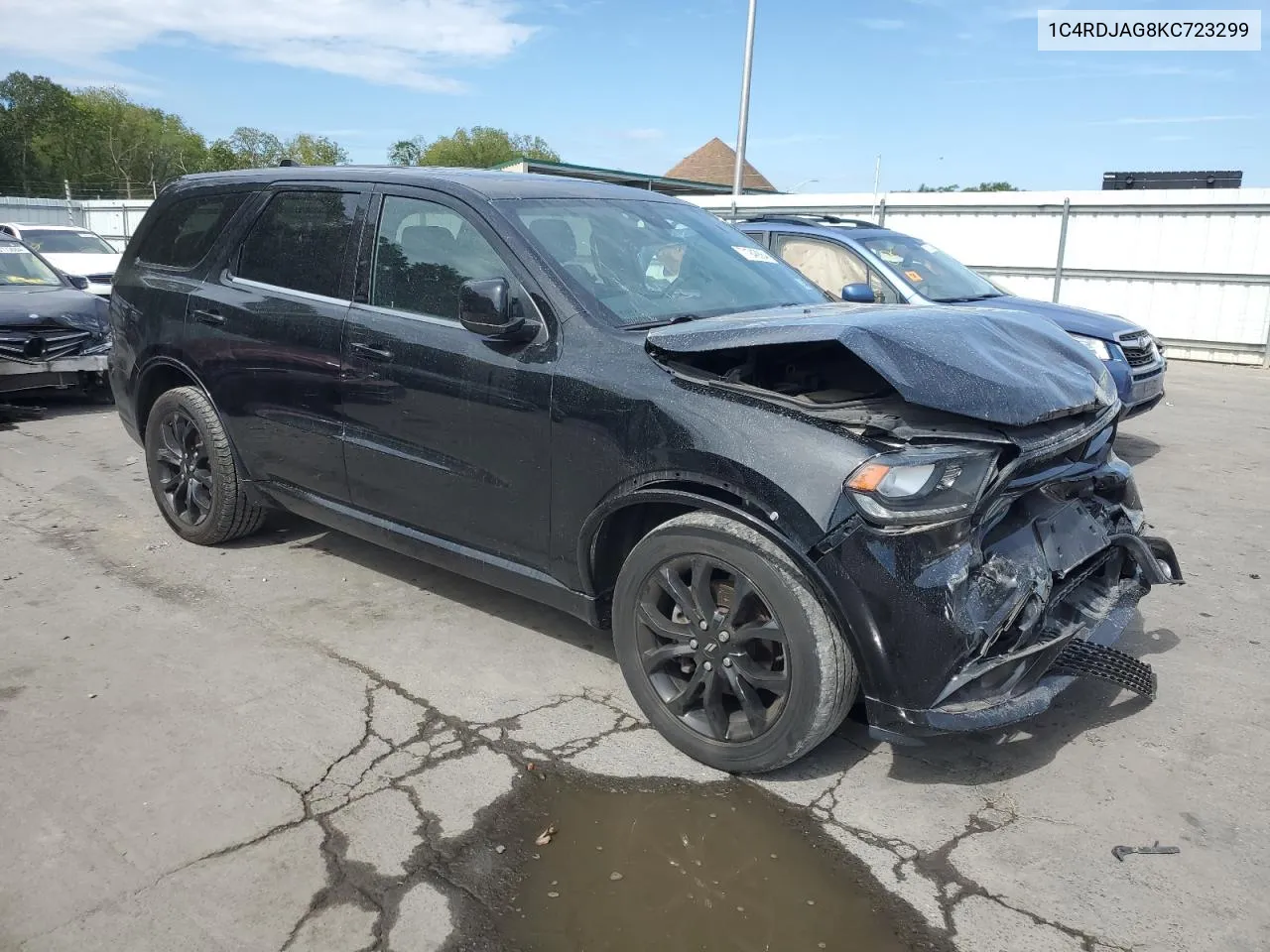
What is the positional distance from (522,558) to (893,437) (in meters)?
1.54

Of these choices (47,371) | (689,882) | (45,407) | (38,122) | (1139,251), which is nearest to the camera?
(689,882)

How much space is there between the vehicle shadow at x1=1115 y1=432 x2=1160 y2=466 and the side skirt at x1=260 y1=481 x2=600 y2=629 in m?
5.75

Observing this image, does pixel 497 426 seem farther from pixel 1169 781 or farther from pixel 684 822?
pixel 1169 781

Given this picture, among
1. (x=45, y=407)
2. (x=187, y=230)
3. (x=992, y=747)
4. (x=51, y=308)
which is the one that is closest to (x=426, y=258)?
(x=187, y=230)

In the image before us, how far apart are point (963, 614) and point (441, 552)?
2140mm

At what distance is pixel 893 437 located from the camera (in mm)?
2773

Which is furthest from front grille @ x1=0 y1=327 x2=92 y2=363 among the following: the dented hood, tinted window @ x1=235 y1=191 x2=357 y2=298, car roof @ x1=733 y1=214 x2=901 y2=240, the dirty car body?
the dented hood

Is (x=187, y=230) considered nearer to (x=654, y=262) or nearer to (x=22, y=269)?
(x=654, y=262)

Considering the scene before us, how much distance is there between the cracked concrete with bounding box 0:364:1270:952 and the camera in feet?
8.36

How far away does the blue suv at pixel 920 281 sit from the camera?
Result: 23.9 feet

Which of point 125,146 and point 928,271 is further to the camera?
point 125,146

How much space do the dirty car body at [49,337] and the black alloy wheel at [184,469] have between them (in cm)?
391

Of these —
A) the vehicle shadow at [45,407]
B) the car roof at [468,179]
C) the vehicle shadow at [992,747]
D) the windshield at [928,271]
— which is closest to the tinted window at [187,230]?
the car roof at [468,179]

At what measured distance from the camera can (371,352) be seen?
13.1 feet
